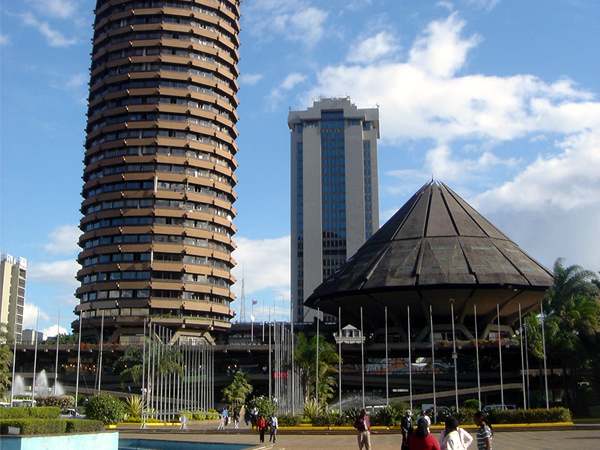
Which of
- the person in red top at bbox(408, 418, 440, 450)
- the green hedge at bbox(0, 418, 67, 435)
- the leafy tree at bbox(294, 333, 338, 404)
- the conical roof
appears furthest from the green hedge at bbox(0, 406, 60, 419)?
the conical roof

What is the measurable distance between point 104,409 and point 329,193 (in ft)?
474

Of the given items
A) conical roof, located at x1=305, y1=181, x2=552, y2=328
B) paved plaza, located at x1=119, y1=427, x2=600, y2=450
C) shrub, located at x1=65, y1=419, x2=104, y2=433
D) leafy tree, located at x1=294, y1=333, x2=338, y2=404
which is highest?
conical roof, located at x1=305, y1=181, x2=552, y2=328

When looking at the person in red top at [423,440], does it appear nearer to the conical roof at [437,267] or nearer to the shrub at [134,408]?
the shrub at [134,408]

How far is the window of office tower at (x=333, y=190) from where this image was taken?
182375mm

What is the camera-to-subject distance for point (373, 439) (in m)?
38.5

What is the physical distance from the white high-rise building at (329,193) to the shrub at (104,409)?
136m

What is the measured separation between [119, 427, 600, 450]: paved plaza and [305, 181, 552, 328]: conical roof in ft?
128

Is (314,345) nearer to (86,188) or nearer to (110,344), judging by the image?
(110,344)

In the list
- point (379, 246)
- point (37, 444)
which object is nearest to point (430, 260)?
point (379, 246)

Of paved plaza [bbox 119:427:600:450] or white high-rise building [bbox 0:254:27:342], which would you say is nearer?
paved plaza [bbox 119:427:600:450]

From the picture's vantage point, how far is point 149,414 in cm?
5934

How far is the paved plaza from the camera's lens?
32.1 m

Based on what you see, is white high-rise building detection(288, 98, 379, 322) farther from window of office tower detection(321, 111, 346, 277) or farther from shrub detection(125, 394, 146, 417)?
shrub detection(125, 394, 146, 417)

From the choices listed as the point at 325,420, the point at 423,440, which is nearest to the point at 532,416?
the point at 325,420
